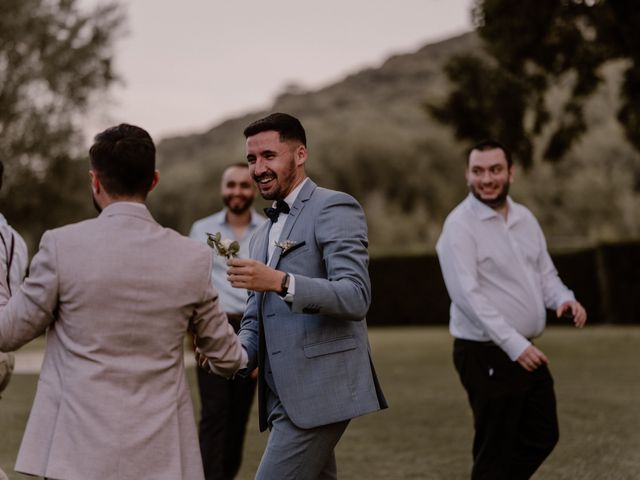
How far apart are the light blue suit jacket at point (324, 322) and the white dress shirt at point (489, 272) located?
1920 mm

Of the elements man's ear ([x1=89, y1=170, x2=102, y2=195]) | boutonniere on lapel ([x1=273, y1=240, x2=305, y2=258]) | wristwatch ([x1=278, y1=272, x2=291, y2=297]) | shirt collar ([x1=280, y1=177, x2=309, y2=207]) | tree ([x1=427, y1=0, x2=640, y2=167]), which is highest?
tree ([x1=427, y1=0, x2=640, y2=167])

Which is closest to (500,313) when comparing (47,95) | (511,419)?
(511,419)

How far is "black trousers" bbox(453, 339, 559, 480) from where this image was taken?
249 inches

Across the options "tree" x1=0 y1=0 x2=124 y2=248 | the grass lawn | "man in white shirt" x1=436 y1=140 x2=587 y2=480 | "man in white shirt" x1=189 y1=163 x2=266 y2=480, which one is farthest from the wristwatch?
"tree" x1=0 y1=0 x2=124 y2=248

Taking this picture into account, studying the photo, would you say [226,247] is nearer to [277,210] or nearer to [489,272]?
[277,210]

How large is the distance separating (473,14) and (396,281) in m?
16.8

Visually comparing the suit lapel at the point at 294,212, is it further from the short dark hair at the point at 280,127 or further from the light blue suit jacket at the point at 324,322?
the short dark hair at the point at 280,127

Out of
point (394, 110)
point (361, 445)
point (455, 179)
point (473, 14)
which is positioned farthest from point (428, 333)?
point (394, 110)

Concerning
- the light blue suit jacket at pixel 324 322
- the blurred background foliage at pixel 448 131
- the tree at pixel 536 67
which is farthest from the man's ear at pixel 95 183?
the tree at pixel 536 67

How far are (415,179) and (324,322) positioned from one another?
60.0 m

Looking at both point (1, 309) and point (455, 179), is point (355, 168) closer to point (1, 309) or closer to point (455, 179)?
point (455, 179)

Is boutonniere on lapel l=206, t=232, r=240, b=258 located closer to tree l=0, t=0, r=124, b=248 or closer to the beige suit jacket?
the beige suit jacket

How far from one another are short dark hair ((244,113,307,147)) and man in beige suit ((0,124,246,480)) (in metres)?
0.97

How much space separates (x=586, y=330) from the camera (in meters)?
29.6
